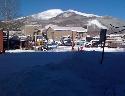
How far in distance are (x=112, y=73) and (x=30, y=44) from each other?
44.7 meters

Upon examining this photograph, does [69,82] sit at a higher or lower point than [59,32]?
lower

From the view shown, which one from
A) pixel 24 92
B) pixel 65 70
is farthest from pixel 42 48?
pixel 24 92

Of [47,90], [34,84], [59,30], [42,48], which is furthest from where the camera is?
[59,30]

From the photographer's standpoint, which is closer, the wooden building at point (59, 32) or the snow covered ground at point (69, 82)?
the snow covered ground at point (69, 82)

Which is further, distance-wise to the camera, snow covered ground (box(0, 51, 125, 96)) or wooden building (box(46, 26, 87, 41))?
wooden building (box(46, 26, 87, 41))

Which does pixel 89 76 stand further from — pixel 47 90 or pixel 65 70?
pixel 47 90

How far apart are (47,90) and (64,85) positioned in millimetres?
820

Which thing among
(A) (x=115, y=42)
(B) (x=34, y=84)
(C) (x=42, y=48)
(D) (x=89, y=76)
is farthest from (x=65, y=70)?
(A) (x=115, y=42)

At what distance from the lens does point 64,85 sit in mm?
12445

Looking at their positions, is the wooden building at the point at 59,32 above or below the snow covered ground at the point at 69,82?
above

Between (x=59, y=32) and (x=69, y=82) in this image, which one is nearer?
(x=69, y=82)

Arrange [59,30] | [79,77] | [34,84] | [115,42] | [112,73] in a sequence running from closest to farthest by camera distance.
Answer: [34,84], [79,77], [112,73], [115,42], [59,30]

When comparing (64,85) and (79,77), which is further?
(79,77)

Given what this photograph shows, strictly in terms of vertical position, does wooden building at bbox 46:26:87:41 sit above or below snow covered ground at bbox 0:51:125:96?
above
